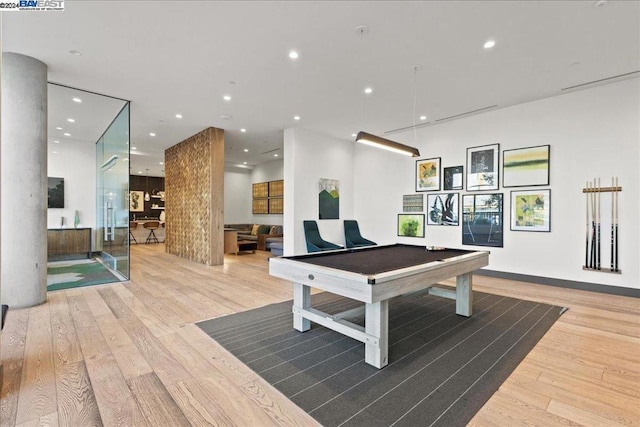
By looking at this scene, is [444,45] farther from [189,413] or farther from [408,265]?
[189,413]

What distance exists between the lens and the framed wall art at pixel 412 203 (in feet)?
23.9

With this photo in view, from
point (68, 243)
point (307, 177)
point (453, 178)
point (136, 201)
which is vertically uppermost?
point (307, 177)

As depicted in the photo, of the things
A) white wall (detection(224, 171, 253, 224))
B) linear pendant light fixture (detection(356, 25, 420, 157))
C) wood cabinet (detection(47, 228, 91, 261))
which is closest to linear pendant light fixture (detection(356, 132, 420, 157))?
linear pendant light fixture (detection(356, 25, 420, 157))

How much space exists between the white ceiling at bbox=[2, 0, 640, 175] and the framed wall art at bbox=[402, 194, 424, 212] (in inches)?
80.7

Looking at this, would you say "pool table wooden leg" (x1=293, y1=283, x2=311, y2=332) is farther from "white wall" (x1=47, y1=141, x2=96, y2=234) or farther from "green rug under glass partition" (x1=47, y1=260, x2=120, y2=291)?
"white wall" (x1=47, y1=141, x2=96, y2=234)

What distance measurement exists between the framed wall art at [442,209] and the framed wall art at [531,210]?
3.60 ft

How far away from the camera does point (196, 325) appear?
352cm

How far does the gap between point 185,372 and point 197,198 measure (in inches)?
240

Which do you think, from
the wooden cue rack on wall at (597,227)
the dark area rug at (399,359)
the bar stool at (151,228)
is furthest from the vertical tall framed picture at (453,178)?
the bar stool at (151,228)

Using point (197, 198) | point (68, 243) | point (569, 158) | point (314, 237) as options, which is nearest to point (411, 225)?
point (314, 237)

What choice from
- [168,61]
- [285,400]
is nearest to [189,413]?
[285,400]

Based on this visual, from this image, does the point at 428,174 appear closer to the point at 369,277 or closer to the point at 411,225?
the point at 411,225

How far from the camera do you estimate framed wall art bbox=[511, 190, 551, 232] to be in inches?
216

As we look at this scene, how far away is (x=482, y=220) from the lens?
6258 mm
